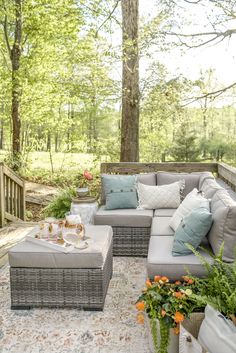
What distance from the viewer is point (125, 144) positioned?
23.4 ft

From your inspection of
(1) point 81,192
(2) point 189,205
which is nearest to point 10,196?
(1) point 81,192

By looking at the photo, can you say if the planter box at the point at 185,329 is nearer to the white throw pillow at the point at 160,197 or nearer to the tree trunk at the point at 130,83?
the white throw pillow at the point at 160,197

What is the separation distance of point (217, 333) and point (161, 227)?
2.04m

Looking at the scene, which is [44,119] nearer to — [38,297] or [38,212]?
[38,212]

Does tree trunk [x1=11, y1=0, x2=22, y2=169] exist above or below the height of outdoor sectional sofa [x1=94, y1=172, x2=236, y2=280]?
above

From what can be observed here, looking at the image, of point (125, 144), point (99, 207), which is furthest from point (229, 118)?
point (99, 207)

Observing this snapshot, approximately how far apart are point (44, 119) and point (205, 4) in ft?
17.7

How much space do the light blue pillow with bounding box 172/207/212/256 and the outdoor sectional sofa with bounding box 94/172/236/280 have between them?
57 mm

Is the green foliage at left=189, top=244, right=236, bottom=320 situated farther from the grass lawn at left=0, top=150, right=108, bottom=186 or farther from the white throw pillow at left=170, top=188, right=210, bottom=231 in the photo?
the grass lawn at left=0, top=150, right=108, bottom=186

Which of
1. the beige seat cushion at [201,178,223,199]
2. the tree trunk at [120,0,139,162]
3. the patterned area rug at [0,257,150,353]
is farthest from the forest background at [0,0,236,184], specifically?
the patterned area rug at [0,257,150,353]

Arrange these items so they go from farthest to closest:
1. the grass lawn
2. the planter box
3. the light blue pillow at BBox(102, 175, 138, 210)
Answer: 1. the grass lawn
2. the light blue pillow at BBox(102, 175, 138, 210)
3. the planter box

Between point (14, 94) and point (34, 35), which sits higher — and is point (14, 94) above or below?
below

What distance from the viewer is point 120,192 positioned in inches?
192

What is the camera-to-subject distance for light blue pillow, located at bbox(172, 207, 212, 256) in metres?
3.11
